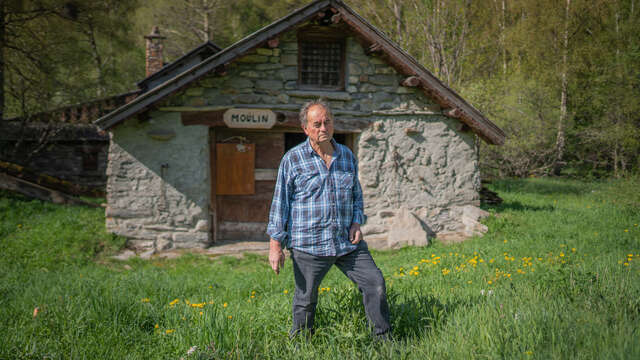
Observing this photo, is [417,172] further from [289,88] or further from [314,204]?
[314,204]

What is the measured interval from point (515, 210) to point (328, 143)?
7.78 meters

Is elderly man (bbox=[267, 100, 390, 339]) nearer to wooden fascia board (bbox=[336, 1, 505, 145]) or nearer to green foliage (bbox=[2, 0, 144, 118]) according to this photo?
wooden fascia board (bbox=[336, 1, 505, 145])

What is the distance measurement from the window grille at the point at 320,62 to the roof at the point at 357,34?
2.31ft

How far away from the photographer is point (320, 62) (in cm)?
840

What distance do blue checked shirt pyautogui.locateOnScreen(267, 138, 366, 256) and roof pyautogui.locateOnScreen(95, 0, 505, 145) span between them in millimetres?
5094

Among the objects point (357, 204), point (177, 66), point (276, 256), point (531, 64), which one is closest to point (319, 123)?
point (357, 204)

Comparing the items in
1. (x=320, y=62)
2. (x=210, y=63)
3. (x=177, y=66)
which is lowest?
(x=210, y=63)

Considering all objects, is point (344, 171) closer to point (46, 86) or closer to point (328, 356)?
point (328, 356)

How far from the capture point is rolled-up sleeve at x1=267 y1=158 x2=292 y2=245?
2.95 meters

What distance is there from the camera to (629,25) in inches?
632

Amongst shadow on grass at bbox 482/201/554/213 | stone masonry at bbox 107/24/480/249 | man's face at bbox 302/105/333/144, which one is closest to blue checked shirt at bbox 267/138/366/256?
man's face at bbox 302/105/333/144

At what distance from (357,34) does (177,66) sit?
22.9ft

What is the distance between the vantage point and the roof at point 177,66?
11859 mm

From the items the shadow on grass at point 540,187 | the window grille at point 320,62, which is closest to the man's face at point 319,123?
the window grille at point 320,62
